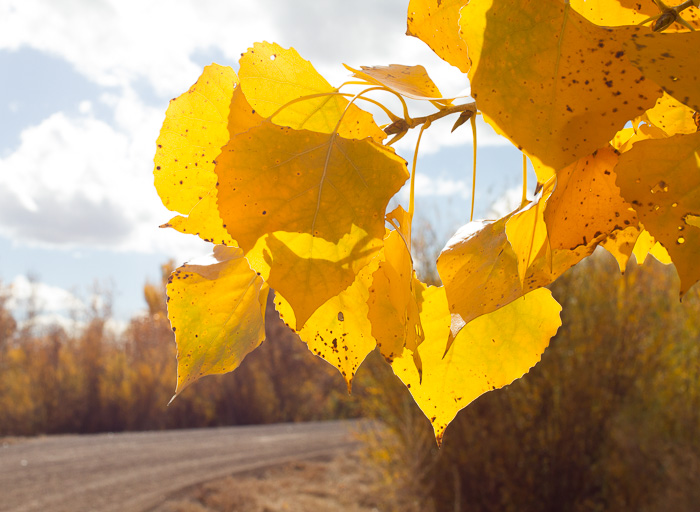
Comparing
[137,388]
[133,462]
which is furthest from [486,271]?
[137,388]

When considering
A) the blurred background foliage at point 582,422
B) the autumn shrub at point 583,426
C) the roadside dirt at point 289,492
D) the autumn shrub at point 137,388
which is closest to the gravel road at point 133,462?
the roadside dirt at point 289,492

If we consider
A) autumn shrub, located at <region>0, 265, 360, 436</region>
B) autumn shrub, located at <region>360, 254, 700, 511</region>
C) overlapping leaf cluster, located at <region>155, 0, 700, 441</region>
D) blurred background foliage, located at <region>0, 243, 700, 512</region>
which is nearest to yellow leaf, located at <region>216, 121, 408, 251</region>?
overlapping leaf cluster, located at <region>155, 0, 700, 441</region>

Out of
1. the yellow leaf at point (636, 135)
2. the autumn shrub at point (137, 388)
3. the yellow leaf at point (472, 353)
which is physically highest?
the autumn shrub at point (137, 388)

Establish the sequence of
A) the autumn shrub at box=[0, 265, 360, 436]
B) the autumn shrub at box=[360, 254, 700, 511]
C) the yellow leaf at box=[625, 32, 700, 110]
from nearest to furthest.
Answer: the yellow leaf at box=[625, 32, 700, 110]
the autumn shrub at box=[360, 254, 700, 511]
the autumn shrub at box=[0, 265, 360, 436]

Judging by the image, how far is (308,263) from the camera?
0.21m

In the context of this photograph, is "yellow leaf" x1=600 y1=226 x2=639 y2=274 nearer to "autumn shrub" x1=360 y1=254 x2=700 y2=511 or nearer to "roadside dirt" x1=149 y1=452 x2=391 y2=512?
"autumn shrub" x1=360 y1=254 x2=700 y2=511

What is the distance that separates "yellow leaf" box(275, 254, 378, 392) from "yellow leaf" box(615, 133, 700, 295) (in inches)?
4.5

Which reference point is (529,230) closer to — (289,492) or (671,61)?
(671,61)

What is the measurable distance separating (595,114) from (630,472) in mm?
3744

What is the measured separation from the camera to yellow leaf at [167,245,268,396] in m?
0.27

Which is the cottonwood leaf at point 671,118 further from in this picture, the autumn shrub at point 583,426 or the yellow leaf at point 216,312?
the autumn shrub at point 583,426

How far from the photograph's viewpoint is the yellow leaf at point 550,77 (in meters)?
0.19

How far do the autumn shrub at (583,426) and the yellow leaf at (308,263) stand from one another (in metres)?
3.01

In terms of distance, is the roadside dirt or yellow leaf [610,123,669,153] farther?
the roadside dirt
